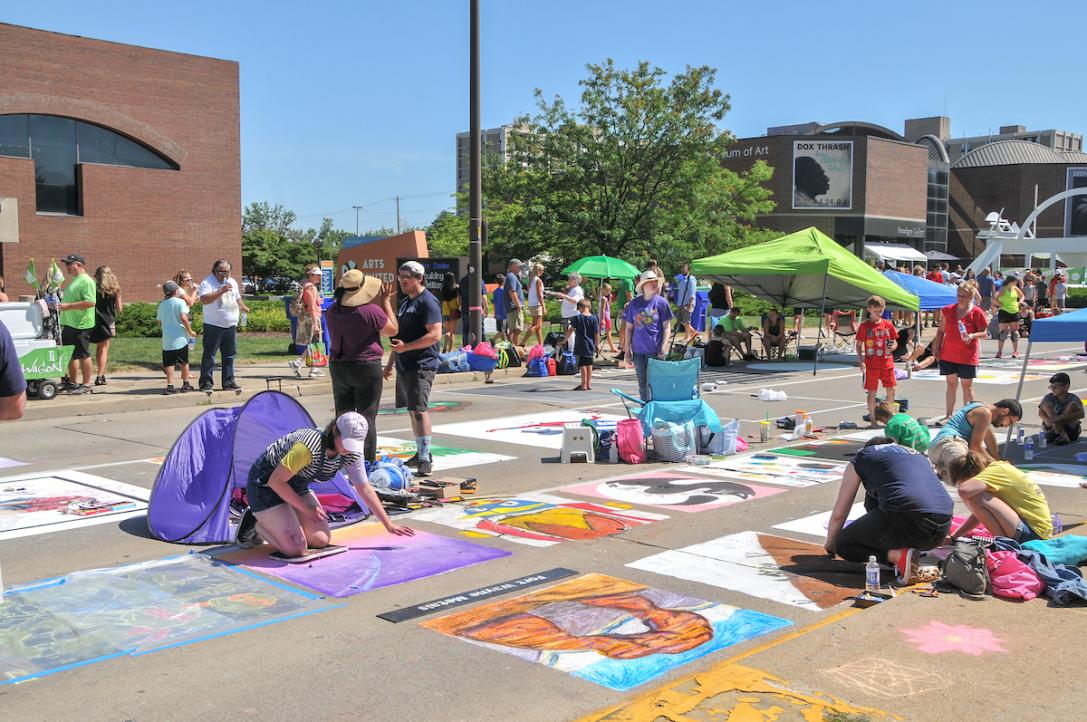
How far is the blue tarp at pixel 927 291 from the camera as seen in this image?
874 inches

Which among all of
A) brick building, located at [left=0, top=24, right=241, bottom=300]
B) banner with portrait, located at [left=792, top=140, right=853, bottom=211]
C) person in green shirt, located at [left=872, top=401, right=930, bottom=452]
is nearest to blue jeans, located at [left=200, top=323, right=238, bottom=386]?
person in green shirt, located at [left=872, top=401, right=930, bottom=452]

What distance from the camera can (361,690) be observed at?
4.70 meters

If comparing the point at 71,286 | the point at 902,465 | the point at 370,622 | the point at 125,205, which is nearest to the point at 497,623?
the point at 370,622

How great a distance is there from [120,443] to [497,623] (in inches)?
301

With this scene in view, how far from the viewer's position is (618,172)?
105 ft

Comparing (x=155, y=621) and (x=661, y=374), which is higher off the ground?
(x=661, y=374)

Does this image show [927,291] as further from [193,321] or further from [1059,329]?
[193,321]

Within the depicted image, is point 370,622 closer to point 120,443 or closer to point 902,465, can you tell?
point 902,465

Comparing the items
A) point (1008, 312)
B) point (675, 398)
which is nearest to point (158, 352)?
point (675, 398)

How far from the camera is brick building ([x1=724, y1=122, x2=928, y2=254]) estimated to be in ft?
240

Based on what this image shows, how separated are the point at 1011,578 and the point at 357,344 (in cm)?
549

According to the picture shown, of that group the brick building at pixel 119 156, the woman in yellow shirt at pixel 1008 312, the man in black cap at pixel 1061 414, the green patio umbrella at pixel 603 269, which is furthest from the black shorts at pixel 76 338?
the brick building at pixel 119 156

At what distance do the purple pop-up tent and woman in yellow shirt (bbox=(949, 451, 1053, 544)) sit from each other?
14.7 feet

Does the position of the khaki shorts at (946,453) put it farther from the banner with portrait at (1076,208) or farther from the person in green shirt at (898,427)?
the banner with portrait at (1076,208)
